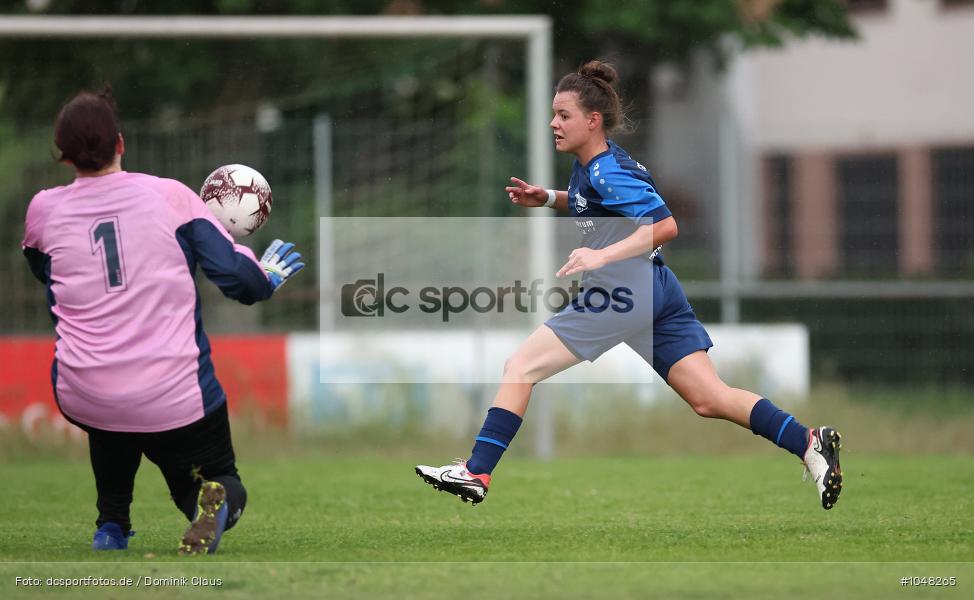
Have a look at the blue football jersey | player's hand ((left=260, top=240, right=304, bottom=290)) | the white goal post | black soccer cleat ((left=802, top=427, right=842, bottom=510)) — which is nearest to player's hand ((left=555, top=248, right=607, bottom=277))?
the blue football jersey

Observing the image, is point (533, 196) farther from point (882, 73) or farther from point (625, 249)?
point (882, 73)

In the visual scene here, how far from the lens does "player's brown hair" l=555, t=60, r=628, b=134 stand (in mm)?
5965

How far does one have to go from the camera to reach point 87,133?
4.96 metres

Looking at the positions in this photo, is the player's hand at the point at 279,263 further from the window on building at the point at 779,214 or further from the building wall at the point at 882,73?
the building wall at the point at 882,73

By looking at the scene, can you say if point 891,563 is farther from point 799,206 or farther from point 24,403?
point 799,206

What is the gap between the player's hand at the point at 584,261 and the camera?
17.9 feet

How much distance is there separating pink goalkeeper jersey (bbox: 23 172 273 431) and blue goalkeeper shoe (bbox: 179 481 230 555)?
0.26 metres

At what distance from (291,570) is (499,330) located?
6.02 metres

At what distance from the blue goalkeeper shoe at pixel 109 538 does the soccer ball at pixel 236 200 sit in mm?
1162

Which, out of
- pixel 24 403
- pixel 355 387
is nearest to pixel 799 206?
pixel 355 387

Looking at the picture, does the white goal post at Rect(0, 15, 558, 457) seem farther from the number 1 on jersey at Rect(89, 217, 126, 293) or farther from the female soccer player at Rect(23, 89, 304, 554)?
the number 1 on jersey at Rect(89, 217, 126, 293)

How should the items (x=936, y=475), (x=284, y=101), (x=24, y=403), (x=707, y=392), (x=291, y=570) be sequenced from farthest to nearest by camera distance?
(x=284, y=101), (x=24, y=403), (x=936, y=475), (x=707, y=392), (x=291, y=570)

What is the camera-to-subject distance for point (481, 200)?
10680 millimetres

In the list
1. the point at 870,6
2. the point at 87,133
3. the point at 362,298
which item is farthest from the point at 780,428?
the point at 870,6
